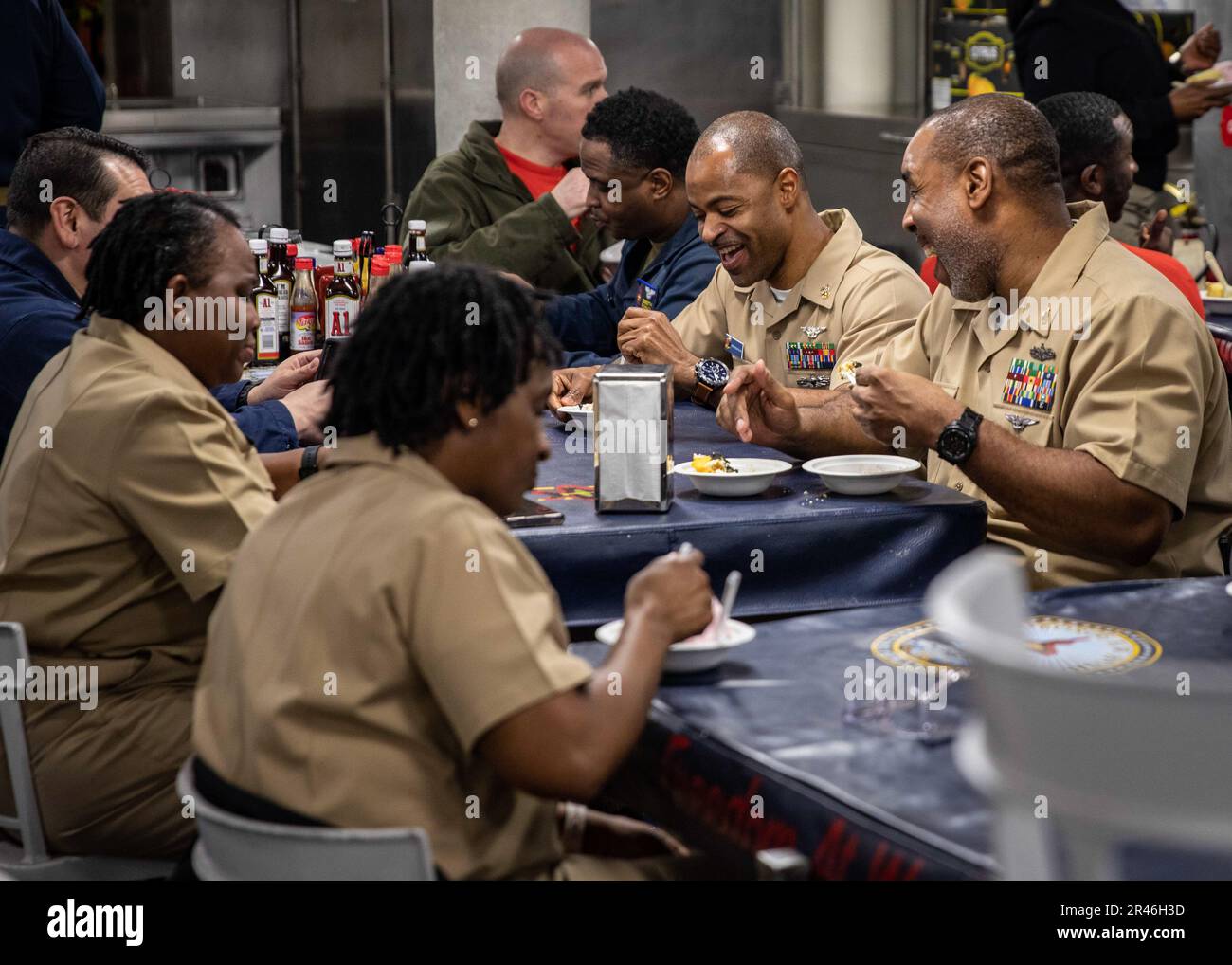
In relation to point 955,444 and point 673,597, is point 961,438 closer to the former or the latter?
point 955,444

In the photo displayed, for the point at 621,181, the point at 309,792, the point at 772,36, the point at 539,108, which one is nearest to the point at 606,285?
the point at 621,181

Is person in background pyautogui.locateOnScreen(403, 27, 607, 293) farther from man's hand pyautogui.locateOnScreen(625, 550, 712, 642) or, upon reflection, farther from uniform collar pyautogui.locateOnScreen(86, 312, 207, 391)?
man's hand pyautogui.locateOnScreen(625, 550, 712, 642)

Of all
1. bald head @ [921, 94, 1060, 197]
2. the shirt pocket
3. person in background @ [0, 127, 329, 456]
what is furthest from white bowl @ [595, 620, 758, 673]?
person in background @ [0, 127, 329, 456]

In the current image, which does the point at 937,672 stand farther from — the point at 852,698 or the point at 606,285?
the point at 606,285

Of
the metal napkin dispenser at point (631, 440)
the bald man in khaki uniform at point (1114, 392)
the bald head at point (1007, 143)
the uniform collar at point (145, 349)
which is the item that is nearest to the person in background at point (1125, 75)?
the bald head at point (1007, 143)

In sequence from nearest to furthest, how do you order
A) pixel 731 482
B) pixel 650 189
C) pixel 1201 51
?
pixel 731 482, pixel 650 189, pixel 1201 51

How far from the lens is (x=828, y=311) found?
361 centimetres

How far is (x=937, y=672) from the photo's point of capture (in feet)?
6.30

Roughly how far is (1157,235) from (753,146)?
2.07m

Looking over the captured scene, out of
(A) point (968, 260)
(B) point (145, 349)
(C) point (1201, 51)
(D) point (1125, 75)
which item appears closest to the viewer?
(B) point (145, 349)

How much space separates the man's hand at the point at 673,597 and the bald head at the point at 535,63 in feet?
12.5

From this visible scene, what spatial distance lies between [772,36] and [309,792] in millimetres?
7205

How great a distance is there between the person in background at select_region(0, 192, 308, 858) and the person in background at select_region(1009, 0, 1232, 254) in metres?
4.01

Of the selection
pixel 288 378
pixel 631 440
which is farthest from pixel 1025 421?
pixel 288 378
